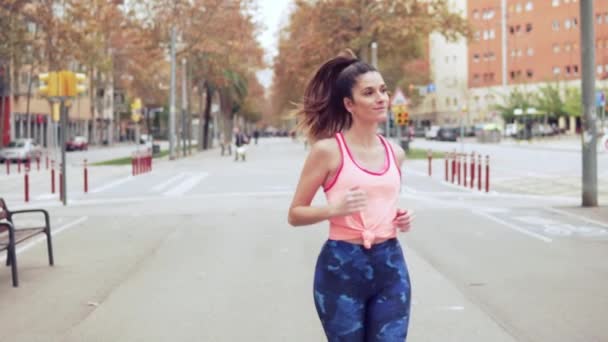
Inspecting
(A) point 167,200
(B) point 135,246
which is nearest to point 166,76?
(A) point 167,200

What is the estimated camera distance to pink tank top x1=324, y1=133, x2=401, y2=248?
3.78 m

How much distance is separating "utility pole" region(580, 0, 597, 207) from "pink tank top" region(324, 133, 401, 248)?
46.3 ft

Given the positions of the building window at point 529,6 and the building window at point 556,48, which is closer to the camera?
the building window at point 556,48

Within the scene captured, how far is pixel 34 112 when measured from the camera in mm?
84938

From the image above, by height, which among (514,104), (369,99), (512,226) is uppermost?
(514,104)

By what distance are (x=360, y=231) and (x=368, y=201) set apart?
0.12m

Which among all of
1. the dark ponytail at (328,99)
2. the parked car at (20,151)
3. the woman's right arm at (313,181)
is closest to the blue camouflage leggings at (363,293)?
the woman's right arm at (313,181)

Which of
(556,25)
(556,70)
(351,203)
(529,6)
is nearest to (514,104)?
(556,70)

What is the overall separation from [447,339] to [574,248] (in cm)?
583

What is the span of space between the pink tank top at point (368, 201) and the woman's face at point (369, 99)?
0.71ft

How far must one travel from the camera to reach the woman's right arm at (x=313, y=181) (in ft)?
12.6

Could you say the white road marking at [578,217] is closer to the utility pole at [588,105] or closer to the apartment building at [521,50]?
the utility pole at [588,105]

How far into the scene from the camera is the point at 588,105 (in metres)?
17.4

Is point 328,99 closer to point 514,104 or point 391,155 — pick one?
point 391,155
